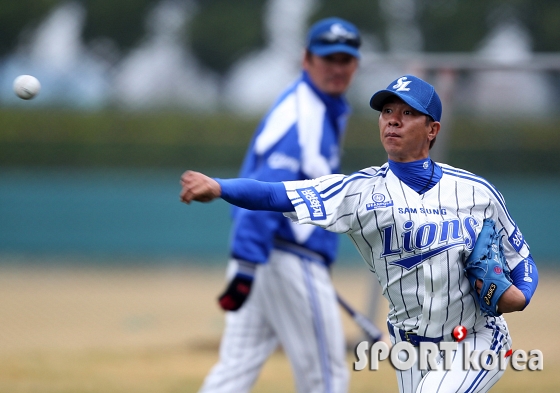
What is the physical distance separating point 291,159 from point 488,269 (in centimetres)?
177

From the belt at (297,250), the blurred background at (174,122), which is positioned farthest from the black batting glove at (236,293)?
the blurred background at (174,122)

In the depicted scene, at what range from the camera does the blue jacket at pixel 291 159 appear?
4773mm

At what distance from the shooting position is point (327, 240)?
5008 millimetres

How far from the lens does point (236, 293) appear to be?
4754 millimetres

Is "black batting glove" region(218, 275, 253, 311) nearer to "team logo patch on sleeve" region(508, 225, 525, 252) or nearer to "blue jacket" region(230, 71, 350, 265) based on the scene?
"blue jacket" region(230, 71, 350, 265)

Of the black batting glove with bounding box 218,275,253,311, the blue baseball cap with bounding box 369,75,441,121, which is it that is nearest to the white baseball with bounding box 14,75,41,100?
the black batting glove with bounding box 218,275,253,311

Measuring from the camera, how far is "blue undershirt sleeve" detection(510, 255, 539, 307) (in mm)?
3514

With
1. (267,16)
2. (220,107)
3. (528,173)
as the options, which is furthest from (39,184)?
(528,173)

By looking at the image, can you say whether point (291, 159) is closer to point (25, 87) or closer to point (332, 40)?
point (332, 40)

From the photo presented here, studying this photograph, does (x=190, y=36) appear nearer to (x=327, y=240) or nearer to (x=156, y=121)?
(x=156, y=121)

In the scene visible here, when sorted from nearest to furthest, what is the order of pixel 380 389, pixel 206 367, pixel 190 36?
pixel 380 389
pixel 206 367
pixel 190 36

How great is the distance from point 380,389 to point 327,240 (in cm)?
187

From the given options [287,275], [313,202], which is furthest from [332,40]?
[313,202]

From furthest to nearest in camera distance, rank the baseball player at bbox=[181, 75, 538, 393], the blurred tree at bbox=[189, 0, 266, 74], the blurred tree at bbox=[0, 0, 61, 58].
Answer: the blurred tree at bbox=[189, 0, 266, 74] → the blurred tree at bbox=[0, 0, 61, 58] → the baseball player at bbox=[181, 75, 538, 393]
